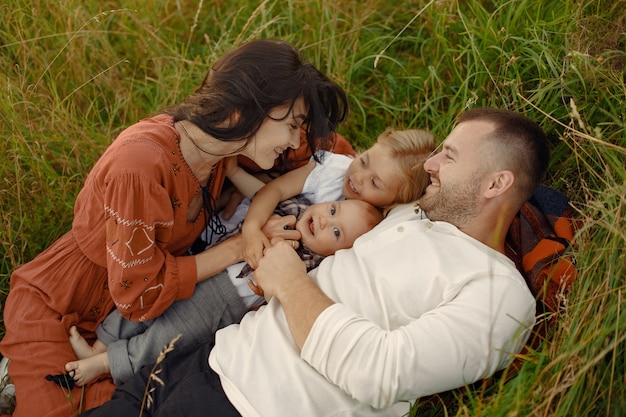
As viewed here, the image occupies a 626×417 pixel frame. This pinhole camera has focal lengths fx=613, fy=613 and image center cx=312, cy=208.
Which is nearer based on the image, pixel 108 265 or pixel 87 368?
pixel 108 265

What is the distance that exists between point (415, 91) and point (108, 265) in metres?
2.41

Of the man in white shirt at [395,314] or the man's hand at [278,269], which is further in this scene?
the man's hand at [278,269]

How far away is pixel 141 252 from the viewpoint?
9.06 ft

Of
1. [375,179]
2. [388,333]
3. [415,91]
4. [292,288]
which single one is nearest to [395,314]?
[388,333]

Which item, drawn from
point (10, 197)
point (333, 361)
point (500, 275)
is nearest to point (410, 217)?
point (500, 275)

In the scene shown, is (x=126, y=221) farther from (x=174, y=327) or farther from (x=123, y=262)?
(x=174, y=327)

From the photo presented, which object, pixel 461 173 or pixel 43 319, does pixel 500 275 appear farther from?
pixel 43 319

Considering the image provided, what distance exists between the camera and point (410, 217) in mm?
3012

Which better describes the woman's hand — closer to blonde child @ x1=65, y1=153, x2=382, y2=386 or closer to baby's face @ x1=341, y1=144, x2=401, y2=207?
blonde child @ x1=65, y1=153, x2=382, y2=386

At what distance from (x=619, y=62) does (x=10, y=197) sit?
340 cm

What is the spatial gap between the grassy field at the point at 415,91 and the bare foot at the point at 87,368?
720 mm

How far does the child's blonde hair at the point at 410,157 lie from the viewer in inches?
130

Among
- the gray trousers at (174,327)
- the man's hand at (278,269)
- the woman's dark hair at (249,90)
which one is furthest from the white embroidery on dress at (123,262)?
the woman's dark hair at (249,90)

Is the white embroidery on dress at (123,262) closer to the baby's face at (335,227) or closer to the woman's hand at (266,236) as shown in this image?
the woman's hand at (266,236)
